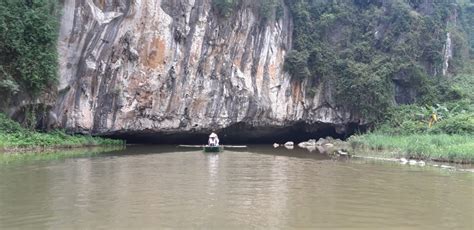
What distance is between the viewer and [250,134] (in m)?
37.3

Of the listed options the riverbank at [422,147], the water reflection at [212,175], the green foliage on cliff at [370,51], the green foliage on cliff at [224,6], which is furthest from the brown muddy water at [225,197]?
the green foliage on cliff at [370,51]

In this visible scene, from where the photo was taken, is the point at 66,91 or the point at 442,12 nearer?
the point at 66,91

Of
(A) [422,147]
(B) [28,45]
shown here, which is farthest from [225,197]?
(B) [28,45]

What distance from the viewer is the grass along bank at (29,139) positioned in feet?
69.2

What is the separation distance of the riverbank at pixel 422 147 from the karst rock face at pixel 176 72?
755 cm

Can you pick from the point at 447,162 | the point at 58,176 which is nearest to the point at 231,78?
the point at 447,162

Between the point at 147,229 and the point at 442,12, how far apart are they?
3564 centimetres

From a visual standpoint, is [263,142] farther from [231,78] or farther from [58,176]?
Answer: [58,176]

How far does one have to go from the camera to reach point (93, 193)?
10.7 meters

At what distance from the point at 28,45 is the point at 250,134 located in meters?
17.5

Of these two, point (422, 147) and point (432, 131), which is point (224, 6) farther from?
point (422, 147)

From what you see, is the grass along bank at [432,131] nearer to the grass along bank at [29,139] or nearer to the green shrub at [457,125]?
the green shrub at [457,125]

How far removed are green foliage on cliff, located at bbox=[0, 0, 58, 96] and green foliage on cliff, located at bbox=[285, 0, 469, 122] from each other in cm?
1535

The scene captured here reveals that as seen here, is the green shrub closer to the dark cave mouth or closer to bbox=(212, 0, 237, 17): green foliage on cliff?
the dark cave mouth
